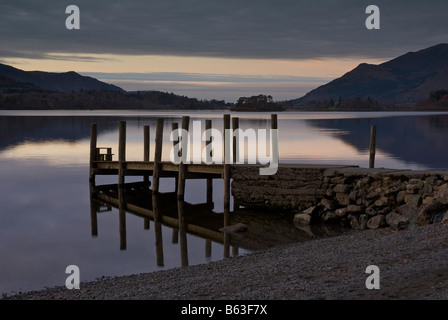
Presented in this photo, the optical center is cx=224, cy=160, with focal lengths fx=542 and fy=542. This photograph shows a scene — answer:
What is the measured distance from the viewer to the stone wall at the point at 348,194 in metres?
16.2

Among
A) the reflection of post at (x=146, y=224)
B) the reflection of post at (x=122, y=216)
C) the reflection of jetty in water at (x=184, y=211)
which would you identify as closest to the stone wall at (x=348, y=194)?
the reflection of jetty in water at (x=184, y=211)

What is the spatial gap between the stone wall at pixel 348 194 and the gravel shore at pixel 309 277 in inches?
103

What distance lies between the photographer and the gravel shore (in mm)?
8156

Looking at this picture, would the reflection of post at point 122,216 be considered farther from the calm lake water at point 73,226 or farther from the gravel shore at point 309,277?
the gravel shore at point 309,277

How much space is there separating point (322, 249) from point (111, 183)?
17.8 m

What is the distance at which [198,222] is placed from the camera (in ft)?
64.3

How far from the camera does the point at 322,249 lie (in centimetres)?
1295

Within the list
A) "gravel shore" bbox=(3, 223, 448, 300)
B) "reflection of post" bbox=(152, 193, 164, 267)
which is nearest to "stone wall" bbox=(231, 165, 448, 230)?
"gravel shore" bbox=(3, 223, 448, 300)

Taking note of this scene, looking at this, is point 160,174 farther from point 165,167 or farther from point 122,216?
point 122,216

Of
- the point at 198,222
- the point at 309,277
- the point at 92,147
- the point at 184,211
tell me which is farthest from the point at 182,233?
the point at 92,147

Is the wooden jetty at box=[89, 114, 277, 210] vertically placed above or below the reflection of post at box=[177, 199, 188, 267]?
above

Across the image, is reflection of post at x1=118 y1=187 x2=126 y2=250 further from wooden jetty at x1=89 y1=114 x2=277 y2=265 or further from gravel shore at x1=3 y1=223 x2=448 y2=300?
gravel shore at x1=3 y1=223 x2=448 y2=300
